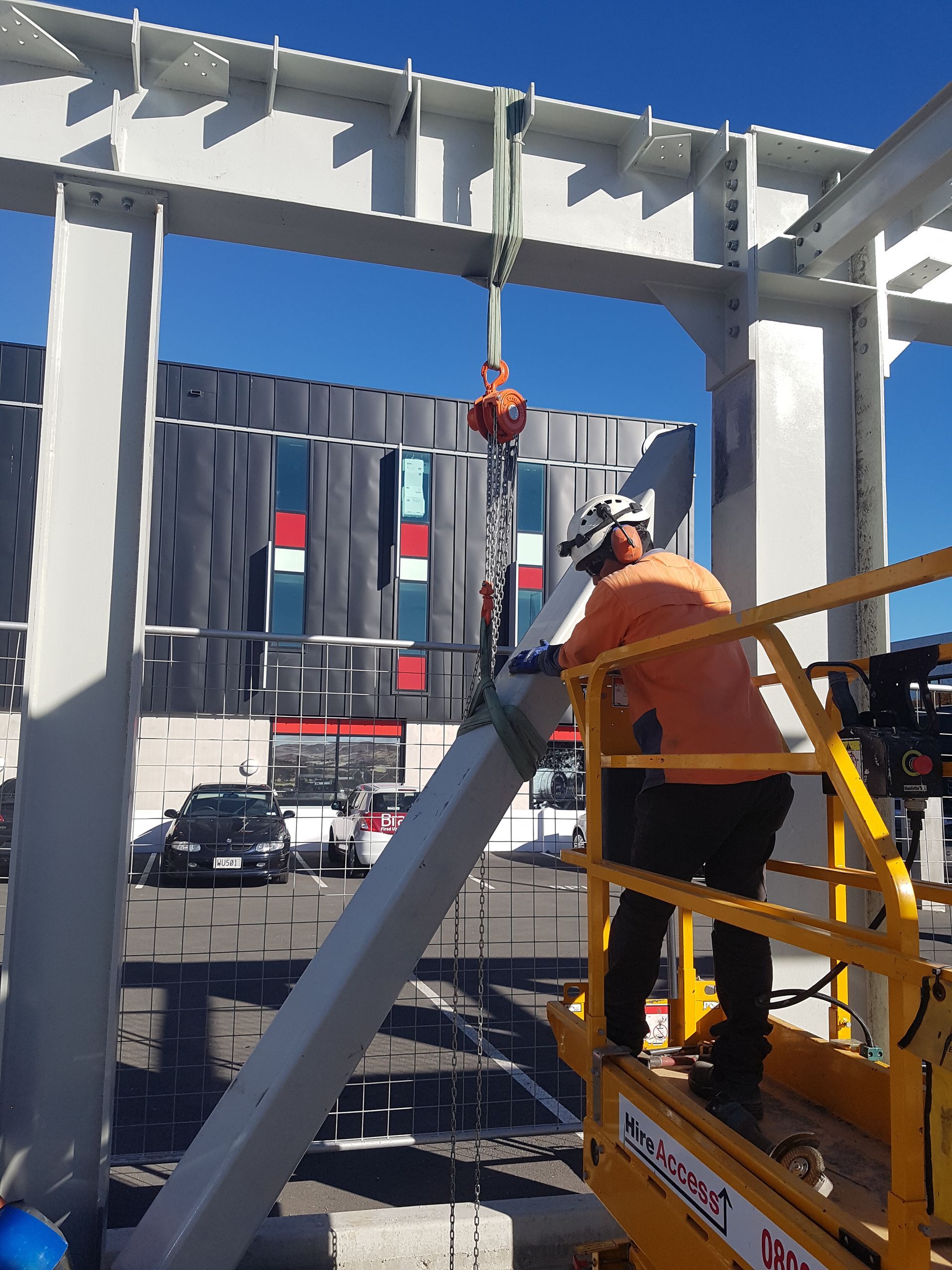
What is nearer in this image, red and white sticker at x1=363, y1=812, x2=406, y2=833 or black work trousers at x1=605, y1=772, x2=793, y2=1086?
black work trousers at x1=605, y1=772, x2=793, y2=1086

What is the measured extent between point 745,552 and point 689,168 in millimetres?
1816

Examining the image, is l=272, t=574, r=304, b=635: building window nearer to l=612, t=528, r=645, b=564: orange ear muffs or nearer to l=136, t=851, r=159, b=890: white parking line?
l=136, t=851, r=159, b=890: white parking line

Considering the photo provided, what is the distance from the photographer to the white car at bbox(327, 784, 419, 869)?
221 inches

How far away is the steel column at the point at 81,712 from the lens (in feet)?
11.0

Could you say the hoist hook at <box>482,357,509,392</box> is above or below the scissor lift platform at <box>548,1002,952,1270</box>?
above

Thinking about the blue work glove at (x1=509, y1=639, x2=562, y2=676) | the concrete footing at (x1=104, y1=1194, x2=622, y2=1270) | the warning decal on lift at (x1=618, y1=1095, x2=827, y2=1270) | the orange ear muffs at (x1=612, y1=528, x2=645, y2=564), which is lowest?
the concrete footing at (x1=104, y1=1194, x2=622, y2=1270)

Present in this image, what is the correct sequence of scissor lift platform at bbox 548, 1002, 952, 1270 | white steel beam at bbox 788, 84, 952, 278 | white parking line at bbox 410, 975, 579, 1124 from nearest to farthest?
scissor lift platform at bbox 548, 1002, 952, 1270, white steel beam at bbox 788, 84, 952, 278, white parking line at bbox 410, 975, 579, 1124

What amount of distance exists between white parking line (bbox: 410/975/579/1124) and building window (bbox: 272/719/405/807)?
1477 millimetres

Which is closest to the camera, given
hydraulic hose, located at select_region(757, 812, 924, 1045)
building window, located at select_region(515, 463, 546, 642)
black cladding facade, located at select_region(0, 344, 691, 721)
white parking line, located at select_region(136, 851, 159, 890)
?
hydraulic hose, located at select_region(757, 812, 924, 1045)

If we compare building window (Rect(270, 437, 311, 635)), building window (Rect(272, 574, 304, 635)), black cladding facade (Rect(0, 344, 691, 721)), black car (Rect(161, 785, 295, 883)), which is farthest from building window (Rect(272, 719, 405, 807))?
building window (Rect(270, 437, 311, 635))

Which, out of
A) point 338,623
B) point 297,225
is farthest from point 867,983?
point 338,623

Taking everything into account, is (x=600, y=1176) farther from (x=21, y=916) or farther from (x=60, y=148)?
(x=60, y=148)

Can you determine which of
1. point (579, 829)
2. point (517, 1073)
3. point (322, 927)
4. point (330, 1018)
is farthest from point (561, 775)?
point (322, 927)

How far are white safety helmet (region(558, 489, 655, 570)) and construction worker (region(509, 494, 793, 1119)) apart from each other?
1.05ft
